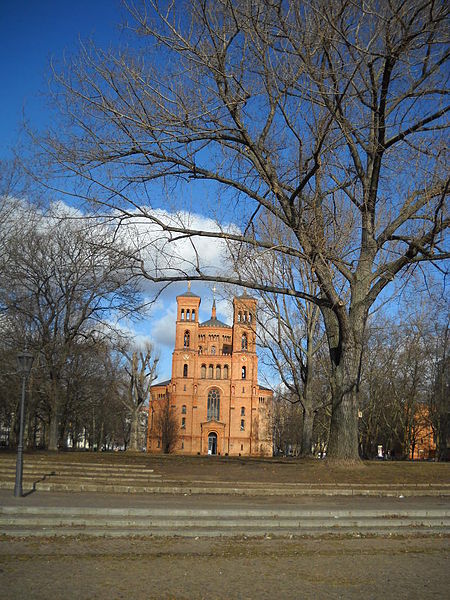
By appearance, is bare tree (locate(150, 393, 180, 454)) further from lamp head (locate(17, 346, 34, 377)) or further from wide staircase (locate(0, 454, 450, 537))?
lamp head (locate(17, 346, 34, 377))

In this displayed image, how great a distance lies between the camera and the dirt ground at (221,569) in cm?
545

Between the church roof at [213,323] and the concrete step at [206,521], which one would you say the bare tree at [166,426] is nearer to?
the church roof at [213,323]

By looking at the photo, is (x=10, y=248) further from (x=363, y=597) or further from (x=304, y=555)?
(x=363, y=597)

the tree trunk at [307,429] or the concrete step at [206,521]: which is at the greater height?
the tree trunk at [307,429]

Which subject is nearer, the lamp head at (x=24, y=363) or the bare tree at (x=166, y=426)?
the lamp head at (x=24, y=363)

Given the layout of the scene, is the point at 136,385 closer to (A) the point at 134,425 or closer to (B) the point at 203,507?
(A) the point at 134,425

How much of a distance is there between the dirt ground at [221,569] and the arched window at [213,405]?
7759 centimetres

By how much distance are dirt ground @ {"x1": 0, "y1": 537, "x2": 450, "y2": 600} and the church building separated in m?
74.4

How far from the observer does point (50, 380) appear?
29672 mm

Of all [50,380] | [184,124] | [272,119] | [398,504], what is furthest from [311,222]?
[50,380]

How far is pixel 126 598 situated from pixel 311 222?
11.1m

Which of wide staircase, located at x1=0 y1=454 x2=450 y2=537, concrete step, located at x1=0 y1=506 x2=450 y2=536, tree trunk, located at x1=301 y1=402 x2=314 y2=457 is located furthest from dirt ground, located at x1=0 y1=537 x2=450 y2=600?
tree trunk, located at x1=301 y1=402 x2=314 y2=457

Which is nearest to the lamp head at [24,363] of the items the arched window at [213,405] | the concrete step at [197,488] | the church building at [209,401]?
the concrete step at [197,488]

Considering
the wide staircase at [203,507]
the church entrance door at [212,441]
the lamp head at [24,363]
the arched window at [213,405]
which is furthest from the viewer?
the arched window at [213,405]
